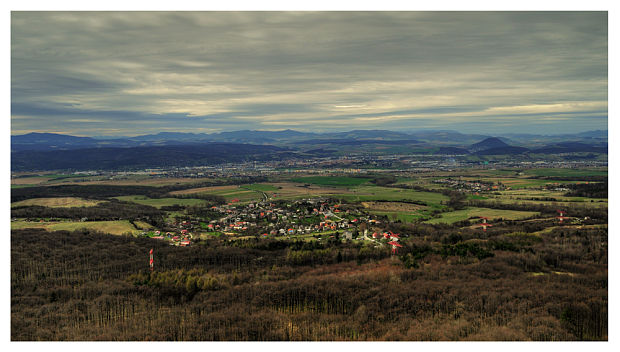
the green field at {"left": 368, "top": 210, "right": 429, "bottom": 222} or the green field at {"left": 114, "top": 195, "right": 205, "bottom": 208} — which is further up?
the green field at {"left": 114, "top": 195, "right": 205, "bottom": 208}

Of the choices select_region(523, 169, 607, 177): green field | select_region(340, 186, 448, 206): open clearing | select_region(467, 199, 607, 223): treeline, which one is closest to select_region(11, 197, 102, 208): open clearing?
select_region(340, 186, 448, 206): open clearing

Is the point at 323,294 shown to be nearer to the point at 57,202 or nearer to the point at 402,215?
the point at 402,215

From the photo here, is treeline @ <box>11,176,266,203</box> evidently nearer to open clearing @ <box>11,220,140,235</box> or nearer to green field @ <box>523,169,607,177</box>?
open clearing @ <box>11,220,140,235</box>

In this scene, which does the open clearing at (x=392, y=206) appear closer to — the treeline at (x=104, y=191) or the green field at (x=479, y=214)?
the green field at (x=479, y=214)

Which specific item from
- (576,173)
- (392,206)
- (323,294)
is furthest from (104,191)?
(576,173)

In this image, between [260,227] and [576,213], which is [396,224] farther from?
[576,213]

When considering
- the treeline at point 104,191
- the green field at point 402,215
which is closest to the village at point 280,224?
the green field at point 402,215

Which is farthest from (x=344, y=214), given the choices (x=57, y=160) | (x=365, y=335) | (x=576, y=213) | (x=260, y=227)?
(x=57, y=160)
